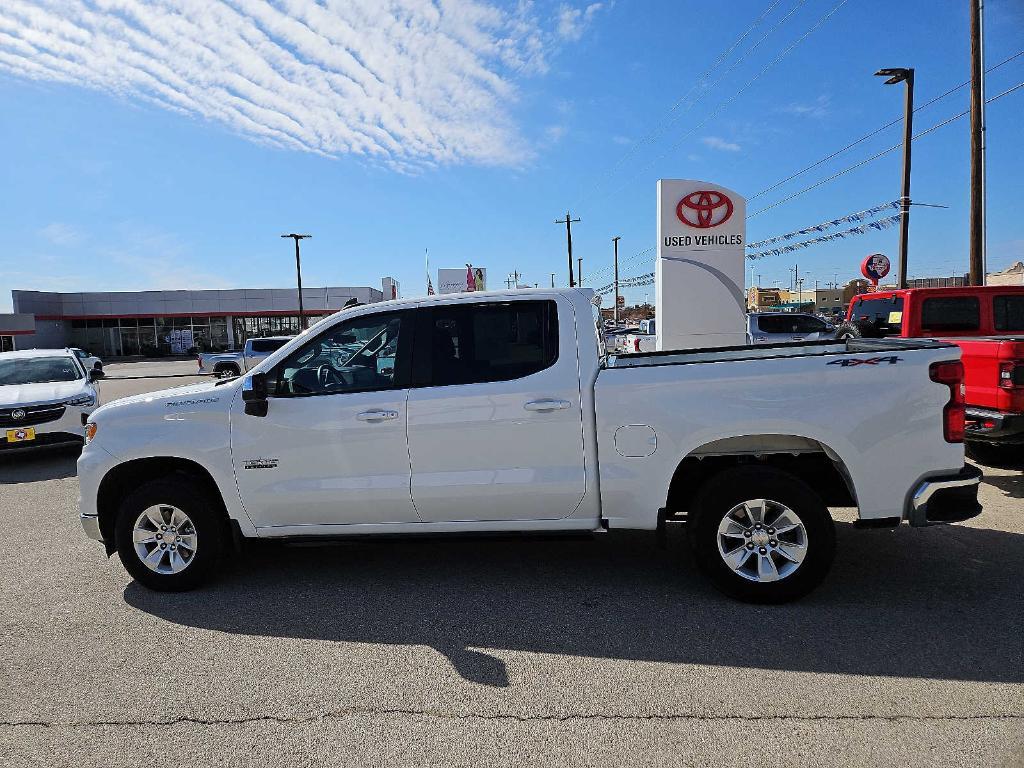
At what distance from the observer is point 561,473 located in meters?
4.06

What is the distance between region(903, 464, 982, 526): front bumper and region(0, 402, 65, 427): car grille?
10.3 meters

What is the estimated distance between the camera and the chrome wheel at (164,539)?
4430 millimetres

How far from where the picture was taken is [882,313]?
33.8ft

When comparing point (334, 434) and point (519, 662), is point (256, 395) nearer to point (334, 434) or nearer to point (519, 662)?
point (334, 434)

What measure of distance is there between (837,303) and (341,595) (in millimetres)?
125896

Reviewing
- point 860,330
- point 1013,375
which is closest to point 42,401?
point 1013,375

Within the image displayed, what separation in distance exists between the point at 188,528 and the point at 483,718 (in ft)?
8.43

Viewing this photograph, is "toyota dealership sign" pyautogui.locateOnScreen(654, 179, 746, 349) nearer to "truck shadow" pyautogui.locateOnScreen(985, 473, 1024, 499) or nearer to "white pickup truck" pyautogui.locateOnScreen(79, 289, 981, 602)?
"truck shadow" pyautogui.locateOnScreen(985, 473, 1024, 499)

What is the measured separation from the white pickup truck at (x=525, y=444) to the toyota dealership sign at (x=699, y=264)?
22.7 feet

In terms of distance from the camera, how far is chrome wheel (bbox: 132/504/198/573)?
443 cm

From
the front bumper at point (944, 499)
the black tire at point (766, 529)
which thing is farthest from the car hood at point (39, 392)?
the front bumper at point (944, 499)

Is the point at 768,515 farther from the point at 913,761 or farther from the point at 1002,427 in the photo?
the point at 1002,427

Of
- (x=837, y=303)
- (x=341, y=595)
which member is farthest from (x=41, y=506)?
(x=837, y=303)

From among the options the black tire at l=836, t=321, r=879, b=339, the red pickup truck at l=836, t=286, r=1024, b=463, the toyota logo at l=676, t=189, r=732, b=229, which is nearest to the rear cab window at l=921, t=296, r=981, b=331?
the red pickup truck at l=836, t=286, r=1024, b=463
